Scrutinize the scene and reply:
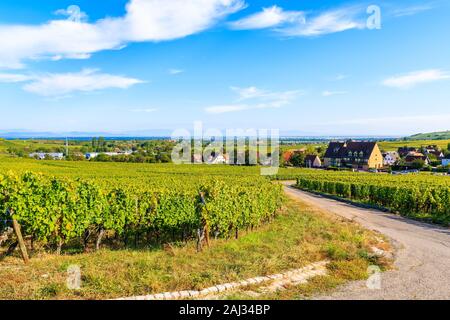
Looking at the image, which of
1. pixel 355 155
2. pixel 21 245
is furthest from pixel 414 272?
pixel 355 155

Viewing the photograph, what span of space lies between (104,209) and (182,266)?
4.33 m

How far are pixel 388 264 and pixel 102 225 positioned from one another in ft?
32.0

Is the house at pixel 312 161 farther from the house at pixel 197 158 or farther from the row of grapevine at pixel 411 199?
the row of grapevine at pixel 411 199

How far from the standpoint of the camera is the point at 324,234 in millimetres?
14188

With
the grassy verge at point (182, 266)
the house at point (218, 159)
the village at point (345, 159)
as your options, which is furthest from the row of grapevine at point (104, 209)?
the house at point (218, 159)

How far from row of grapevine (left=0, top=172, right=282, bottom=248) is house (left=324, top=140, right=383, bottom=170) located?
93170 millimetres

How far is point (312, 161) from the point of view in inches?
4407

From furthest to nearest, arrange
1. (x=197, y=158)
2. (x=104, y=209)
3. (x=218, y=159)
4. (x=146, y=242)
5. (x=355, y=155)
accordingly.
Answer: (x=355, y=155) → (x=218, y=159) → (x=197, y=158) → (x=146, y=242) → (x=104, y=209)

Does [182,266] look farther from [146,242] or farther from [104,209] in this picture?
[146,242]

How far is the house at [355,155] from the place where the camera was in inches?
3907

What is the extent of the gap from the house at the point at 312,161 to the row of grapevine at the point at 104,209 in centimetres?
9915

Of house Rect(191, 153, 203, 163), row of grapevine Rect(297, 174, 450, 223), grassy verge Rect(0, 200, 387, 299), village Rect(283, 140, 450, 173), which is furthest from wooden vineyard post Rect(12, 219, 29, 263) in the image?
village Rect(283, 140, 450, 173)
